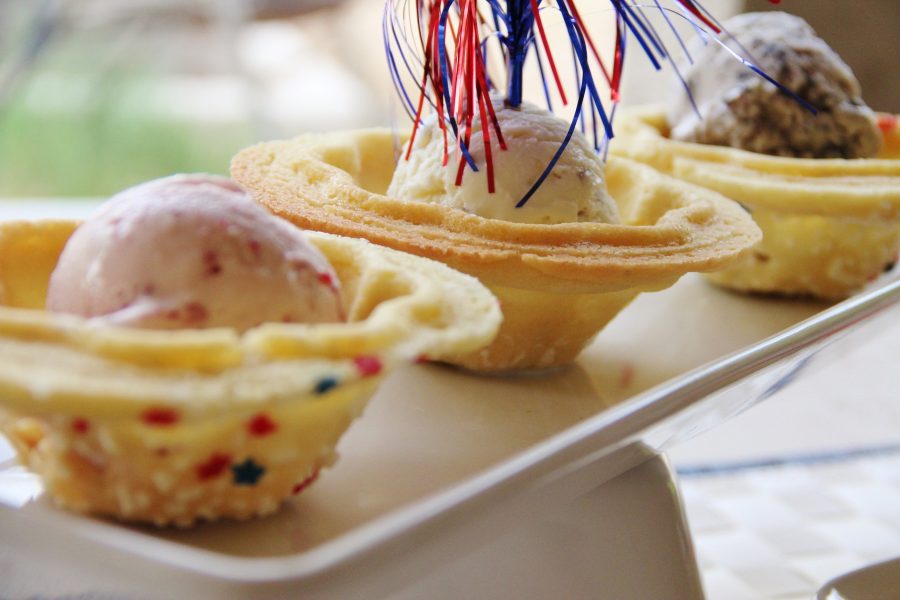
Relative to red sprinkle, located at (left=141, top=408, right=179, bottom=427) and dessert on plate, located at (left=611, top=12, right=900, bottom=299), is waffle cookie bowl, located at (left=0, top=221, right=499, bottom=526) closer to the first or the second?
red sprinkle, located at (left=141, top=408, right=179, bottom=427)

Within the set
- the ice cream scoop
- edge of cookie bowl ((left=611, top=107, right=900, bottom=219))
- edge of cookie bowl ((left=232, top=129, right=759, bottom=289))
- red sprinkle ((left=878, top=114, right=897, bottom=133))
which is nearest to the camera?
edge of cookie bowl ((left=232, top=129, right=759, bottom=289))

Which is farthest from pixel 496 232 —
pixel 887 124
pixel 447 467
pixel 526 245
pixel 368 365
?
pixel 887 124

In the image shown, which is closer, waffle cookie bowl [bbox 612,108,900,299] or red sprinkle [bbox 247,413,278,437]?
red sprinkle [bbox 247,413,278,437]

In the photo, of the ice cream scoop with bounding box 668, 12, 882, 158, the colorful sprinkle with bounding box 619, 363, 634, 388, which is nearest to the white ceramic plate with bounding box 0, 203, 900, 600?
the colorful sprinkle with bounding box 619, 363, 634, 388

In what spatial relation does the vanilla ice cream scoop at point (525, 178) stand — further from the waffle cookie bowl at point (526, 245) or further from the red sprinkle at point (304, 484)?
the red sprinkle at point (304, 484)

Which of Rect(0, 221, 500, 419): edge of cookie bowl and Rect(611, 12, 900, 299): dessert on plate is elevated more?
Rect(0, 221, 500, 419): edge of cookie bowl

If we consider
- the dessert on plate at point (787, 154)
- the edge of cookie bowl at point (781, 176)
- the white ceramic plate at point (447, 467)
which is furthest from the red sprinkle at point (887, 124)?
the white ceramic plate at point (447, 467)
